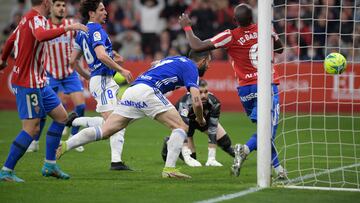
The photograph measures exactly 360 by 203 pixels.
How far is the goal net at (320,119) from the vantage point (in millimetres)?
10051

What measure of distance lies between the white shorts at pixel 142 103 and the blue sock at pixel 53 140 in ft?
2.85

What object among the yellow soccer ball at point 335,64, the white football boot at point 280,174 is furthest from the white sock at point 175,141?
the yellow soccer ball at point 335,64

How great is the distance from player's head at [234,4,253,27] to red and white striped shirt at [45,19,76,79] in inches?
177

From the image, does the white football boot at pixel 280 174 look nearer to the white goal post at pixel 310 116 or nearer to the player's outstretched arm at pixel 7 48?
the white goal post at pixel 310 116

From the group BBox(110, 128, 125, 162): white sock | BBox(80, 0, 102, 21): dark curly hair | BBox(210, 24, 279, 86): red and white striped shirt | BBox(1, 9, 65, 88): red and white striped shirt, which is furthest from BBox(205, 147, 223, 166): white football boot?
BBox(1, 9, 65, 88): red and white striped shirt

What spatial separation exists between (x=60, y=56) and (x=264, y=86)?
629 centimetres

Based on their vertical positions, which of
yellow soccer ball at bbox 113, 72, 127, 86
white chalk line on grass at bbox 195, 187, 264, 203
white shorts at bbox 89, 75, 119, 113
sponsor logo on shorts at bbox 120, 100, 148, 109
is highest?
yellow soccer ball at bbox 113, 72, 127, 86

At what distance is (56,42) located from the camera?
14141 millimetres

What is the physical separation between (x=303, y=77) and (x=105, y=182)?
11.8 metres

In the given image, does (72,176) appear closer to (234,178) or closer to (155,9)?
(234,178)

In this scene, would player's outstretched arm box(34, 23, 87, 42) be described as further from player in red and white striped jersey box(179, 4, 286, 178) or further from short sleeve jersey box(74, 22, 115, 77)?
player in red and white striped jersey box(179, 4, 286, 178)

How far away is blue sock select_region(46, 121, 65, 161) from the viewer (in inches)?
380

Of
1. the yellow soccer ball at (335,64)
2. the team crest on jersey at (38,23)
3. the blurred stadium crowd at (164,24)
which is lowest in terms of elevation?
the yellow soccer ball at (335,64)

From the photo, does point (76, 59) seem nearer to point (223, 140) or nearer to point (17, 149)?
point (223, 140)
